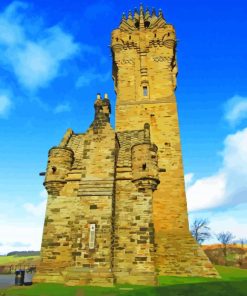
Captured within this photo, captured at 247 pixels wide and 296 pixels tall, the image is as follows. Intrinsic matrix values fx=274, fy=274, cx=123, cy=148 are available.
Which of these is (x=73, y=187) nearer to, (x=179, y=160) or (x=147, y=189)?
(x=147, y=189)

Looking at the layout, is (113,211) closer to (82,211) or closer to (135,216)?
(135,216)

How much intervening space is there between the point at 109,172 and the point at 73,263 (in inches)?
196

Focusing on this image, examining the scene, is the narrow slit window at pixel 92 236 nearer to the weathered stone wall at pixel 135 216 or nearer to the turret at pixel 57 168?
the weathered stone wall at pixel 135 216

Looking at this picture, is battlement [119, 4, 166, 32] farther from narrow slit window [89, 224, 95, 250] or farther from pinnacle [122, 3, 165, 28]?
narrow slit window [89, 224, 95, 250]

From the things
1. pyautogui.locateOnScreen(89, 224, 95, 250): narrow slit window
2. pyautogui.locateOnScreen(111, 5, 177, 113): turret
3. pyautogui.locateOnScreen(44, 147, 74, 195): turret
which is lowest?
pyautogui.locateOnScreen(89, 224, 95, 250): narrow slit window

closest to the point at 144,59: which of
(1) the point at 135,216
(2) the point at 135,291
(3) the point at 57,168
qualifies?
(3) the point at 57,168

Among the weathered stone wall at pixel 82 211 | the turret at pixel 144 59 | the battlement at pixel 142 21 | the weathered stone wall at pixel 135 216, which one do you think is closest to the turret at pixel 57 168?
the weathered stone wall at pixel 82 211

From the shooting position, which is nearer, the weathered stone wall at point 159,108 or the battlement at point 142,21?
the weathered stone wall at point 159,108

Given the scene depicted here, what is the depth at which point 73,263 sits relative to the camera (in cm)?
1345

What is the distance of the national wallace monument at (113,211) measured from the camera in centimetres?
1341

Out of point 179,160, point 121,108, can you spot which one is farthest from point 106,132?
point 121,108

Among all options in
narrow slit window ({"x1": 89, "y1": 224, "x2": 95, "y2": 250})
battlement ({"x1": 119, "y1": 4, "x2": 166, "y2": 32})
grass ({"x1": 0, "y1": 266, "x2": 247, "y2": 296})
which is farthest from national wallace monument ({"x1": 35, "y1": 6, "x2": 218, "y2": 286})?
battlement ({"x1": 119, "y1": 4, "x2": 166, "y2": 32})

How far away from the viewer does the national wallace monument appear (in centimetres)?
1341

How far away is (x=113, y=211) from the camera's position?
1458 centimetres
